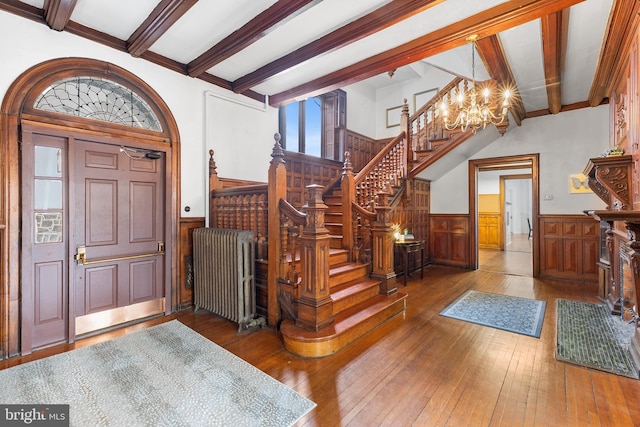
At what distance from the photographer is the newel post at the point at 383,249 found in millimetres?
3574

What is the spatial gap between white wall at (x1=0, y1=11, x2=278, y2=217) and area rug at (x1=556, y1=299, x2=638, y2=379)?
4.15 m

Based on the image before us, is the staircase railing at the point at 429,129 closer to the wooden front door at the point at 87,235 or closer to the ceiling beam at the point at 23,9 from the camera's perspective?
the wooden front door at the point at 87,235

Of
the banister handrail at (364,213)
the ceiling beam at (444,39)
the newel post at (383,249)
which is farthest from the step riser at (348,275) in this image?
the ceiling beam at (444,39)

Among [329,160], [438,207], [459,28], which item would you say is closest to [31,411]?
[459,28]

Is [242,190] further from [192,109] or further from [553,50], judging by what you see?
[553,50]

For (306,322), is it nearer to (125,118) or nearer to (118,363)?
(118,363)

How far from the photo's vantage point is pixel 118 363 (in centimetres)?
238

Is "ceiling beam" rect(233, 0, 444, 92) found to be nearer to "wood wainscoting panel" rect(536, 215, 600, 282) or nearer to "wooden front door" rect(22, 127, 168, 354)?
"wooden front door" rect(22, 127, 168, 354)

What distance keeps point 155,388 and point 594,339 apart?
3.99 meters

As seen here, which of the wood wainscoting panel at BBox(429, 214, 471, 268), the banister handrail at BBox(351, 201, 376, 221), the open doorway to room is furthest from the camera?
the wood wainscoting panel at BBox(429, 214, 471, 268)

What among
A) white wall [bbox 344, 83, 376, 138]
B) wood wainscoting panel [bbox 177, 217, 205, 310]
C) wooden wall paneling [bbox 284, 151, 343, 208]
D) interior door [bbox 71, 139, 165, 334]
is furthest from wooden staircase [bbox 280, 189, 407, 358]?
white wall [bbox 344, 83, 376, 138]

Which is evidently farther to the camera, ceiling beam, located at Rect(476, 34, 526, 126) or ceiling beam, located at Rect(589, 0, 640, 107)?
ceiling beam, located at Rect(476, 34, 526, 126)

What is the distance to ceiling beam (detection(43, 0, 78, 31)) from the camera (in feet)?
7.98

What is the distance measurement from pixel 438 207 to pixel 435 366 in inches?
196
